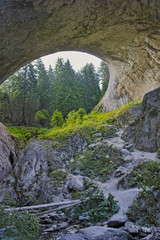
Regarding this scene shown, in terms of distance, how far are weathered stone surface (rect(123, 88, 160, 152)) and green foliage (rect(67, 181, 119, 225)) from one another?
168 inches

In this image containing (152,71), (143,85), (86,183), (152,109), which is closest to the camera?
(86,183)

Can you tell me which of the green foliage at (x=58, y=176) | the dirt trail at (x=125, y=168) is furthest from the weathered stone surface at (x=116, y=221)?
the green foliage at (x=58, y=176)

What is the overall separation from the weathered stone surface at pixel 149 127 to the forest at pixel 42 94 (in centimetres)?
1118

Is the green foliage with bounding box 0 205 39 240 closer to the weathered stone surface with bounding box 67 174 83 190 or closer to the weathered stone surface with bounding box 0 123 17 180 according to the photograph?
the weathered stone surface with bounding box 67 174 83 190

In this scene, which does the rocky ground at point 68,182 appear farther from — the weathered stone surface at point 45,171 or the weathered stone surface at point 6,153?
the weathered stone surface at point 6,153

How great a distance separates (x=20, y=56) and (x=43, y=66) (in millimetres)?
26828

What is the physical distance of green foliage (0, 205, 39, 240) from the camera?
3.32 meters

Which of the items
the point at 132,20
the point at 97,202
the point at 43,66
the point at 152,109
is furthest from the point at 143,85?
the point at 43,66

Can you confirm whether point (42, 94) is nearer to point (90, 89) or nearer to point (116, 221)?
point (90, 89)

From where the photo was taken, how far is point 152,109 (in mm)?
8945

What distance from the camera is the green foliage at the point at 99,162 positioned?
8.08 m

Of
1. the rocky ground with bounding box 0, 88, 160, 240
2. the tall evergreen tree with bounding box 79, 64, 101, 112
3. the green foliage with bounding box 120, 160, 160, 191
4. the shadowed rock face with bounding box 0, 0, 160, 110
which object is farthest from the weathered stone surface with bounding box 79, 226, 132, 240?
the tall evergreen tree with bounding box 79, 64, 101, 112

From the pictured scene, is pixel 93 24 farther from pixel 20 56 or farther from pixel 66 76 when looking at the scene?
pixel 66 76

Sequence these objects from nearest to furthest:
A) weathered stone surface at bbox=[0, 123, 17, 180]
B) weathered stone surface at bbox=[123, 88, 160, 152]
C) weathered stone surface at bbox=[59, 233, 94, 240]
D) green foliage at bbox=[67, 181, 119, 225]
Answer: weathered stone surface at bbox=[59, 233, 94, 240] < green foliage at bbox=[67, 181, 119, 225] < weathered stone surface at bbox=[123, 88, 160, 152] < weathered stone surface at bbox=[0, 123, 17, 180]
